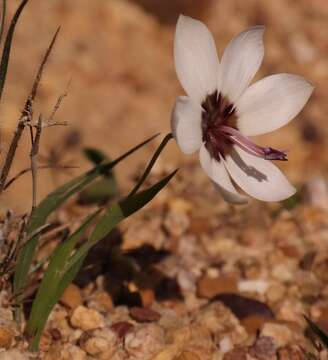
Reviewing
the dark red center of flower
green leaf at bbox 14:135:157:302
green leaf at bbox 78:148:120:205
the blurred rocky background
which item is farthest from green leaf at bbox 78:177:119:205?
the dark red center of flower

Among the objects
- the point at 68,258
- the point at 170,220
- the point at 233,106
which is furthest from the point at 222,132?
the point at 170,220

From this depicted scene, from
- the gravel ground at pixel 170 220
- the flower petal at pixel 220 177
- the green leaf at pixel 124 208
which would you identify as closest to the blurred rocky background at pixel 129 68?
the gravel ground at pixel 170 220

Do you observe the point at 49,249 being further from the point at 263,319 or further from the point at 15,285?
the point at 263,319

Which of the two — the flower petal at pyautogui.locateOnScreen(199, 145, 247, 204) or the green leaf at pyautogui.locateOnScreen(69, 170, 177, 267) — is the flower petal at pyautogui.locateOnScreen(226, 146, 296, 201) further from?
the green leaf at pyautogui.locateOnScreen(69, 170, 177, 267)

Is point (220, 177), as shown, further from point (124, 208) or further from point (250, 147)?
point (124, 208)

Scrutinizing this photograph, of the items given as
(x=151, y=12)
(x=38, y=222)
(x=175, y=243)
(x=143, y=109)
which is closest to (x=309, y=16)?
(x=151, y=12)
